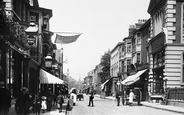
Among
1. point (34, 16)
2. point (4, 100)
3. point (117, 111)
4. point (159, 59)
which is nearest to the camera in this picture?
point (4, 100)

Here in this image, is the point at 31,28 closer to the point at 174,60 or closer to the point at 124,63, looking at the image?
the point at 174,60

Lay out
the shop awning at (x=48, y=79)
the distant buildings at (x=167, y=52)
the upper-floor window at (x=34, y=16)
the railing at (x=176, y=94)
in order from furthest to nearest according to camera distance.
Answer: the upper-floor window at (x=34, y=16) < the distant buildings at (x=167, y=52) < the railing at (x=176, y=94) < the shop awning at (x=48, y=79)

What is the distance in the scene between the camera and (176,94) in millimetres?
29078

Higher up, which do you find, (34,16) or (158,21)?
(34,16)

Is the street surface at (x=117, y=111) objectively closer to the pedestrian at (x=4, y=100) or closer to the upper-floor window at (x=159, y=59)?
the upper-floor window at (x=159, y=59)

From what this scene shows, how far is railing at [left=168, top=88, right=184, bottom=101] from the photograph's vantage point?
27.9 m

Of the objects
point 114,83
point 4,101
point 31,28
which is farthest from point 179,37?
point 114,83

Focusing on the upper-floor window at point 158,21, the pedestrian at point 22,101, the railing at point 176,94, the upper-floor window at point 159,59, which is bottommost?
the railing at point 176,94

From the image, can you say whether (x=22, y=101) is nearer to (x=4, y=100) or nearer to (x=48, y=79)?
(x=4, y=100)

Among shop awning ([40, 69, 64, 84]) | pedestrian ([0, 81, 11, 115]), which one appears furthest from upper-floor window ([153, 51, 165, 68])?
pedestrian ([0, 81, 11, 115])

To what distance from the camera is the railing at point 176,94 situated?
91.7ft

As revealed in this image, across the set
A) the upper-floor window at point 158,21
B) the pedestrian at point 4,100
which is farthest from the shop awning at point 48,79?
the pedestrian at point 4,100

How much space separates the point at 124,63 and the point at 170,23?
32033mm

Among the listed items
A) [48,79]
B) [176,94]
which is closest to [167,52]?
[176,94]
